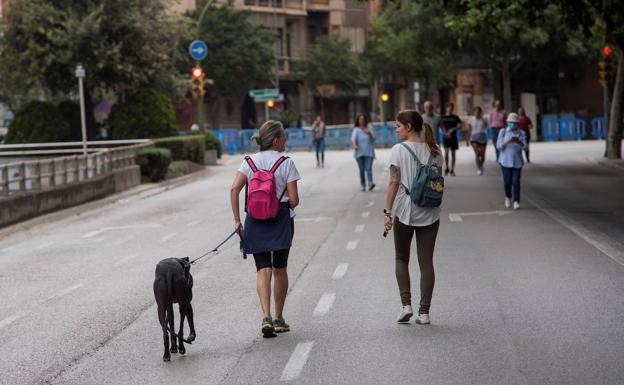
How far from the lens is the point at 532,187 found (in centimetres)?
2481

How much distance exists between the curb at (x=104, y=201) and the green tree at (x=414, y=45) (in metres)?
16.1

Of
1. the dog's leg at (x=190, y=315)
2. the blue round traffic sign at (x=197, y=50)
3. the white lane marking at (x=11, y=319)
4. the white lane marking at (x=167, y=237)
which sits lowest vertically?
the white lane marking at (x=167, y=237)

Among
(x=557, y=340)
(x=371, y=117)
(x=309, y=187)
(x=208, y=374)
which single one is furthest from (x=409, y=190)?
(x=371, y=117)

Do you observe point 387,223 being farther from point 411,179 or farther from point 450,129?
point 450,129

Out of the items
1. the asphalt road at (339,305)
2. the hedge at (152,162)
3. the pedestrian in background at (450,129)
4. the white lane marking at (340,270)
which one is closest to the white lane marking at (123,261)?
the asphalt road at (339,305)

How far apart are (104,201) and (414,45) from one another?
114 feet

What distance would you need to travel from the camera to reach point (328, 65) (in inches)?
2899

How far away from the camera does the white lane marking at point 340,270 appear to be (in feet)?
39.1

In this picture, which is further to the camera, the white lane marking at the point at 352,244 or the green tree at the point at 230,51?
the green tree at the point at 230,51

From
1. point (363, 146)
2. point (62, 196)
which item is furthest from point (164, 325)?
point (363, 146)

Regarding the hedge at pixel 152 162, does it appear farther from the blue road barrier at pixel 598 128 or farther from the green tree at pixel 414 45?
the blue road barrier at pixel 598 128

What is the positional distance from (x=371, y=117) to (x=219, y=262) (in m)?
66.3

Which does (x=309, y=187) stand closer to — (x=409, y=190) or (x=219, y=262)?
(x=219, y=262)

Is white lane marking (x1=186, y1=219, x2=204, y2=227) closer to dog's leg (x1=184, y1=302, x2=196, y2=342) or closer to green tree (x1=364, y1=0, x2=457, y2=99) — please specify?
dog's leg (x1=184, y1=302, x2=196, y2=342)
